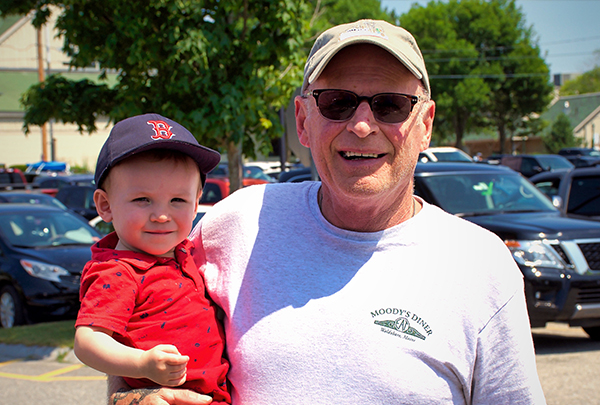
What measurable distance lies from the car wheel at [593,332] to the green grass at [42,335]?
6323mm

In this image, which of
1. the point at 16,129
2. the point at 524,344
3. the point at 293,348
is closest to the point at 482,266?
the point at 524,344

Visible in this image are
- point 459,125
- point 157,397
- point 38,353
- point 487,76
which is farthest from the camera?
point 459,125

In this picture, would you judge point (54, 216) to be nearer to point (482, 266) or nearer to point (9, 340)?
point (9, 340)

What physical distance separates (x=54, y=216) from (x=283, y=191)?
28.7 ft

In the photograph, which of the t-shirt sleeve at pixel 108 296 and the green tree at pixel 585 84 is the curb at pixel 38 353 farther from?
the green tree at pixel 585 84

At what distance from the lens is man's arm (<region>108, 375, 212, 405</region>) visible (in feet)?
6.37

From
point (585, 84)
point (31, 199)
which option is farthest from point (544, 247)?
point (585, 84)

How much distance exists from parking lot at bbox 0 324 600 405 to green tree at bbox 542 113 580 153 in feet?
188

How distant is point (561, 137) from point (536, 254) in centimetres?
5880

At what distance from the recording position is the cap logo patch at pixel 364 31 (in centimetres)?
200

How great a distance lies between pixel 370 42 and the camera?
196 cm

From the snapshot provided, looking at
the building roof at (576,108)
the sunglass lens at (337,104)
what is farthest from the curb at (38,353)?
the building roof at (576,108)

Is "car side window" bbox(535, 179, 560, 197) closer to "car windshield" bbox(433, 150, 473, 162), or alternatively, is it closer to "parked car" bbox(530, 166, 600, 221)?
"parked car" bbox(530, 166, 600, 221)

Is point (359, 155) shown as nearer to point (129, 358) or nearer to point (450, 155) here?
point (129, 358)
